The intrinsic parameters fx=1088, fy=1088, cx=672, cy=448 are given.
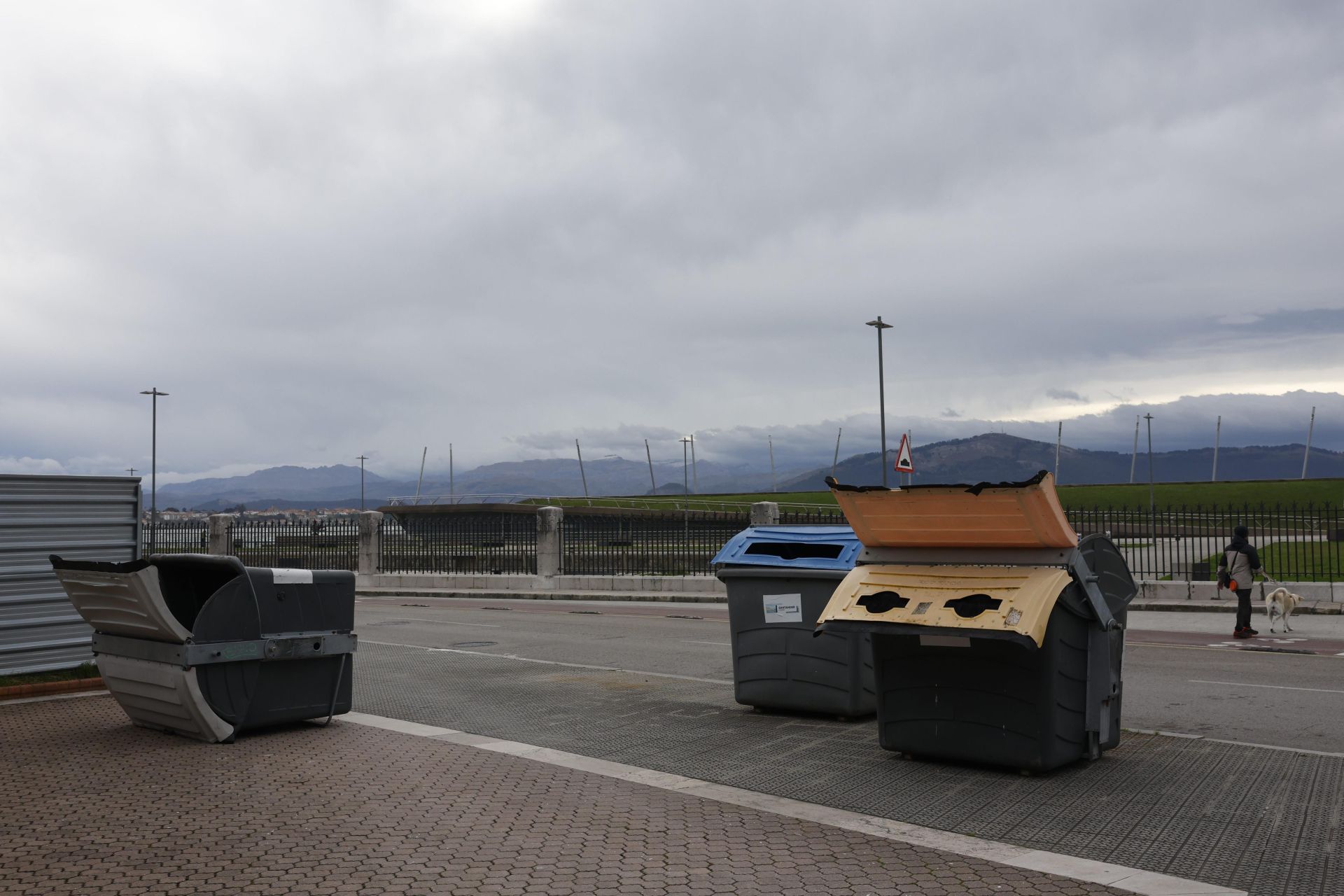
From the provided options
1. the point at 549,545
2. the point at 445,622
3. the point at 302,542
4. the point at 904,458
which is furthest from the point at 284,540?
the point at 904,458

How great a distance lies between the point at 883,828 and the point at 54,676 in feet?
29.2

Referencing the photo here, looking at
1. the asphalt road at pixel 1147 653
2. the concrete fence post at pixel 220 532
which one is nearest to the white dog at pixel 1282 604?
the asphalt road at pixel 1147 653

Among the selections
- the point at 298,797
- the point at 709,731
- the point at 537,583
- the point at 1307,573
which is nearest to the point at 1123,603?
the point at 709,731

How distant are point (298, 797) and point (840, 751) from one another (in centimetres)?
372

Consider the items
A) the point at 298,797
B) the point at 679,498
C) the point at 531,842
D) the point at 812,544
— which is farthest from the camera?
the point at 679,498

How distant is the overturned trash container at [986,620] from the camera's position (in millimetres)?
6645

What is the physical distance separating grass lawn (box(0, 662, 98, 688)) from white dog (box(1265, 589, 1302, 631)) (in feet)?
53.6

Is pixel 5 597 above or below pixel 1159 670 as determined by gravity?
above

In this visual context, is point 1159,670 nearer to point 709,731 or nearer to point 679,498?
point 709,731

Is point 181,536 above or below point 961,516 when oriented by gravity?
below

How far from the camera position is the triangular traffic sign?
24.5 meters

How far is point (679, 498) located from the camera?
9500 centimetres

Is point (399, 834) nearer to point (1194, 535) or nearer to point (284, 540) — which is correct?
point (1194, 535)

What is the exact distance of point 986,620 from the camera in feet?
21.4
